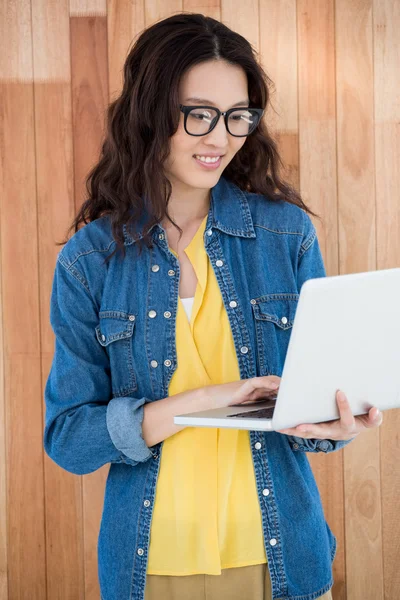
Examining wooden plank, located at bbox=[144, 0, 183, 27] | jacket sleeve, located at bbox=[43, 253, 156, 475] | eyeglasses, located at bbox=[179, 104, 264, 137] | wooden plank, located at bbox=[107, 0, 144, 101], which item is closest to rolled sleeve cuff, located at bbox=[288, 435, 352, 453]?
jacket sleeve, located at bbox=[43, 253, 156, 475]

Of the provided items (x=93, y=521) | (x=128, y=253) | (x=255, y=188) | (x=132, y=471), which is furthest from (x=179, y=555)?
(x=93, y=521)

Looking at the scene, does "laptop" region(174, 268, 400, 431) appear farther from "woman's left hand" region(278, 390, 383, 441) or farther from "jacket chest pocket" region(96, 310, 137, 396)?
"jacket chest pocket" region(96, 310, 137, 396)

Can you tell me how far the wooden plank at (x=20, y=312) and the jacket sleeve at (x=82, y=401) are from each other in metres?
0.94

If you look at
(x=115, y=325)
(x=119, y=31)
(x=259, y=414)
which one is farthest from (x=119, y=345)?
(x=119, y=31)

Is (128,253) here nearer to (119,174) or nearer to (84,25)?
(119,174)

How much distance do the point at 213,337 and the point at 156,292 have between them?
15 cm

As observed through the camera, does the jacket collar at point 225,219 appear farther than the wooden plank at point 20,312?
No

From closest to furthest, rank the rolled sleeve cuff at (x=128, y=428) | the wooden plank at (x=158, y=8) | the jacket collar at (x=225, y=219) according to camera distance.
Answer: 1. the rolled sleeve cuff at (x=128, y=428)
2. the jacket collar at (x=225, y=219)
3. the wooden plank at (x=158, y=8)

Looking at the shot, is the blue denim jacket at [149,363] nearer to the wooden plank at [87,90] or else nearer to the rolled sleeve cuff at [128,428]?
the rolled sleeve cuff at [128,428]

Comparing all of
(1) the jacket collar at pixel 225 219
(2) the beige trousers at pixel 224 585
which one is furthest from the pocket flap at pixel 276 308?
(2) the beige trousers at pixel 224 585

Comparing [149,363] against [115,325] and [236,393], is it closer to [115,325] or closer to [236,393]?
[115,325]

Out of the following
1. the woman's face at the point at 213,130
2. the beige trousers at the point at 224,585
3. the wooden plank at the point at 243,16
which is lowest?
the beige trousers at the point at 224,585

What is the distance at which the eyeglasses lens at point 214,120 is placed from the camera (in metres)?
Answer: 1.45

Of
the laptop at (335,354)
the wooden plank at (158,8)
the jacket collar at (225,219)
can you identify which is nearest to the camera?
the laptop at (335,354)
